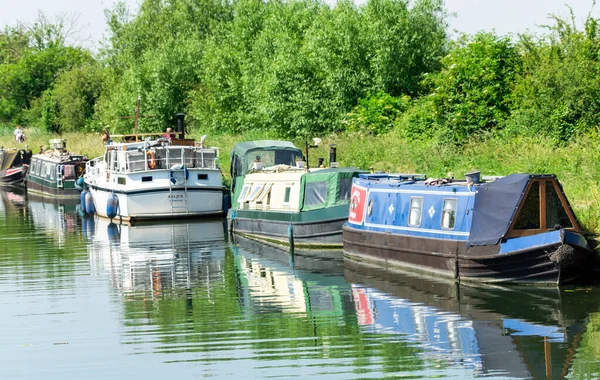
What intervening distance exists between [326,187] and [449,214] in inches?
255

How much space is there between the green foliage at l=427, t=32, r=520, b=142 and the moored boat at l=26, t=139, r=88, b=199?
73.9 feet

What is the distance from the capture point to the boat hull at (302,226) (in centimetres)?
2695

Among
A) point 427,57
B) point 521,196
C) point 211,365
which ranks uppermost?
point 427,57

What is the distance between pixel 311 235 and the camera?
27578 millimetres

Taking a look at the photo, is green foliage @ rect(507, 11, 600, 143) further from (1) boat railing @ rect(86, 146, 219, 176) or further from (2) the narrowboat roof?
(1) boat railing @ rect(86, 146, 219, 176)

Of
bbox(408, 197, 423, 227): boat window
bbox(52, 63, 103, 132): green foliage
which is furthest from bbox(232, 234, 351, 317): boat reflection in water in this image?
bbox(52, 63, 103, 132): green foliage

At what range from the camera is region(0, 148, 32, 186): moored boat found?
63.4 meters

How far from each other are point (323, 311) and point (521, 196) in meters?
4.29

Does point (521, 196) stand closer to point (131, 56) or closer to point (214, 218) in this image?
point (214, 218)

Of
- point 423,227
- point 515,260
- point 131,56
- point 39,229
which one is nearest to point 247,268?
A: point 423,227

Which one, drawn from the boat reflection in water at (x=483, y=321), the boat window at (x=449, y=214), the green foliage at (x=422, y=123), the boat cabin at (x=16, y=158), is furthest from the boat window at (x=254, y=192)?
the boat cabin at (x=16, y=158)

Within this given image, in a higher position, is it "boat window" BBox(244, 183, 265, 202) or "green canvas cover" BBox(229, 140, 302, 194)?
"green canvas cover" BBox(229, 140, 302, 194)

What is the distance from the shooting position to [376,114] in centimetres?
4016

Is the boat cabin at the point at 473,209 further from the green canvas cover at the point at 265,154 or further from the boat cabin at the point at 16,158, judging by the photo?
the boat cabin at the point at 16,158
